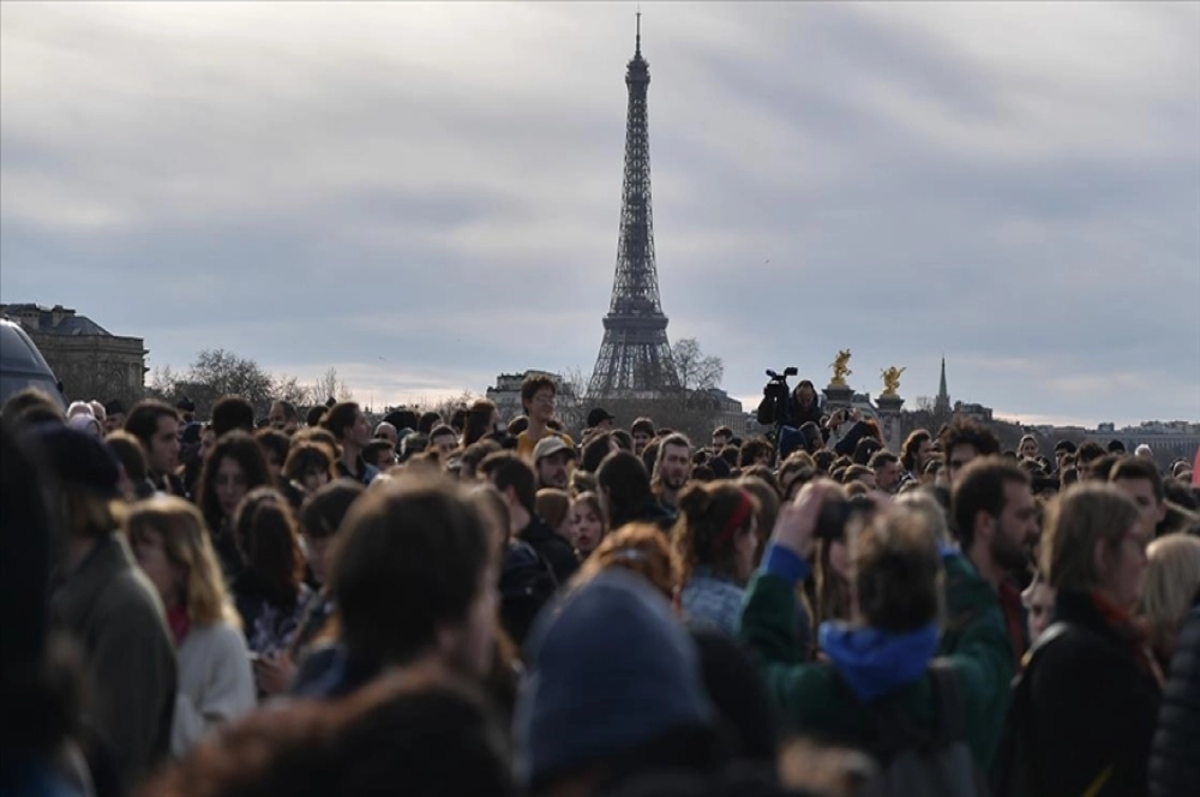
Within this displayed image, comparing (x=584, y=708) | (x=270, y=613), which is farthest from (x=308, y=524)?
(x=584, y=708)

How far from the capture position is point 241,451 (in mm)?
9523

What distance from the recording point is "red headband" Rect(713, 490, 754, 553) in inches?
285

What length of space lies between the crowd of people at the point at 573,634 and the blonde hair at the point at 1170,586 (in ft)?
0.04

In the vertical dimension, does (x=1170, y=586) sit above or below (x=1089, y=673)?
above

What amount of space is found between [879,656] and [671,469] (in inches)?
281

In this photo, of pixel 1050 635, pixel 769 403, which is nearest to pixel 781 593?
pixel 1050 635

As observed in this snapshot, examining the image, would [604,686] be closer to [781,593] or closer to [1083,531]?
[781,593]

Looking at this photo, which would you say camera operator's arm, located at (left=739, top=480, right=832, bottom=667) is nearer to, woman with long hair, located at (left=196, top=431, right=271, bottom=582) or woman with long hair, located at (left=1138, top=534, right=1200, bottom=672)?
woman with long hair, located at (left=1138, top=534, right=1200, bottom=672)

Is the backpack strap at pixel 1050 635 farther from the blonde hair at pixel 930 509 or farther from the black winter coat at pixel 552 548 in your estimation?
the black winter coat at pixel 552 548

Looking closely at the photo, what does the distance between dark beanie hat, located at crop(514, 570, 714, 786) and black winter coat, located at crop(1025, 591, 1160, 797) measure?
11.4ft

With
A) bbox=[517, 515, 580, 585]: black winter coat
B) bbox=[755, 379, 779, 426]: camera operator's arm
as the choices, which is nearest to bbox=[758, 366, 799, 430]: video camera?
bbox=[755, 379, 779, 426]: camera operator's arm

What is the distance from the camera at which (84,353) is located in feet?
412

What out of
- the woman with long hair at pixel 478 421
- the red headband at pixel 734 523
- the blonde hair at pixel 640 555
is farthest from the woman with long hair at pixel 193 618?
the woman with long hair at pixel 478 421

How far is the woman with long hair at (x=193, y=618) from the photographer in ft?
21.1
